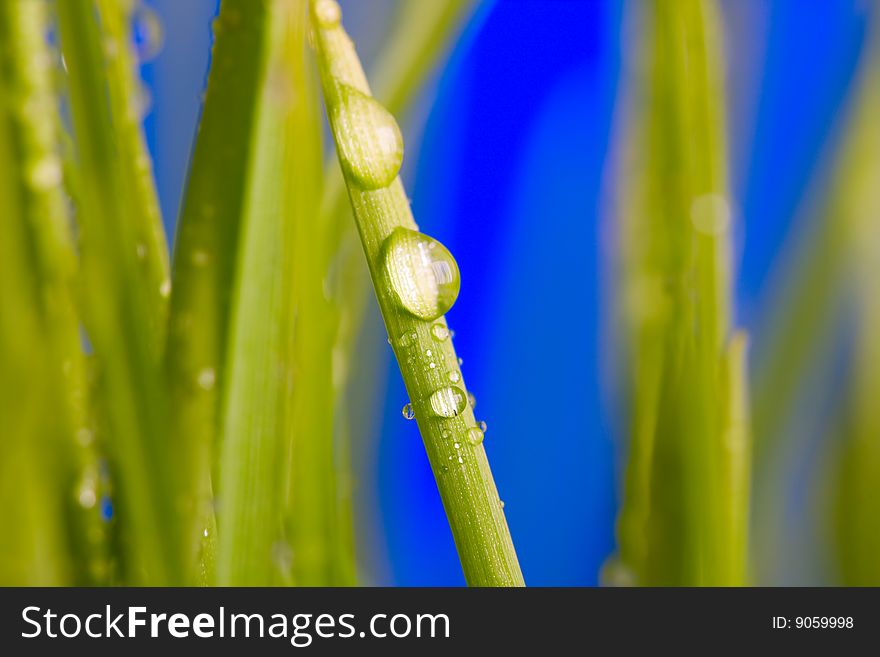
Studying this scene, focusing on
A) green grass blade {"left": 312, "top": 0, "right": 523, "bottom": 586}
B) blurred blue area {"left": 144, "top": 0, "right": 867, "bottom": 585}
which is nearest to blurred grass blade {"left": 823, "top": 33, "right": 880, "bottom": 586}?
blurred blue area {"left": 144, "top": 0, "right": 867, "bottom": 585}

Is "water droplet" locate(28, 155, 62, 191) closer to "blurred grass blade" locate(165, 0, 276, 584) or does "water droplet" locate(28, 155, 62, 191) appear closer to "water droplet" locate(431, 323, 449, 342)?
"blurred grass blade" locate(165, 0, 276, 584)

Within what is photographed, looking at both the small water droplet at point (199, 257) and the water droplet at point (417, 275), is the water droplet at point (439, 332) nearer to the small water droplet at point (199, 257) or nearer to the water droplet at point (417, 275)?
the water droplet at point (417, 275)

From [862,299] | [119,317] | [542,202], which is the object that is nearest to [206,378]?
[119,317]

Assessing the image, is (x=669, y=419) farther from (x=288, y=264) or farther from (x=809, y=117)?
(x=809, y=117)

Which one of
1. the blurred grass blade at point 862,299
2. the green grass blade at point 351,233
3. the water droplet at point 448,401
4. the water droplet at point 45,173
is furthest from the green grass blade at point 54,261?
the blurred grass blade at point 862,299

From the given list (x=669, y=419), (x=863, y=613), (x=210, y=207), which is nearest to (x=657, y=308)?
(x=669, y=419)
